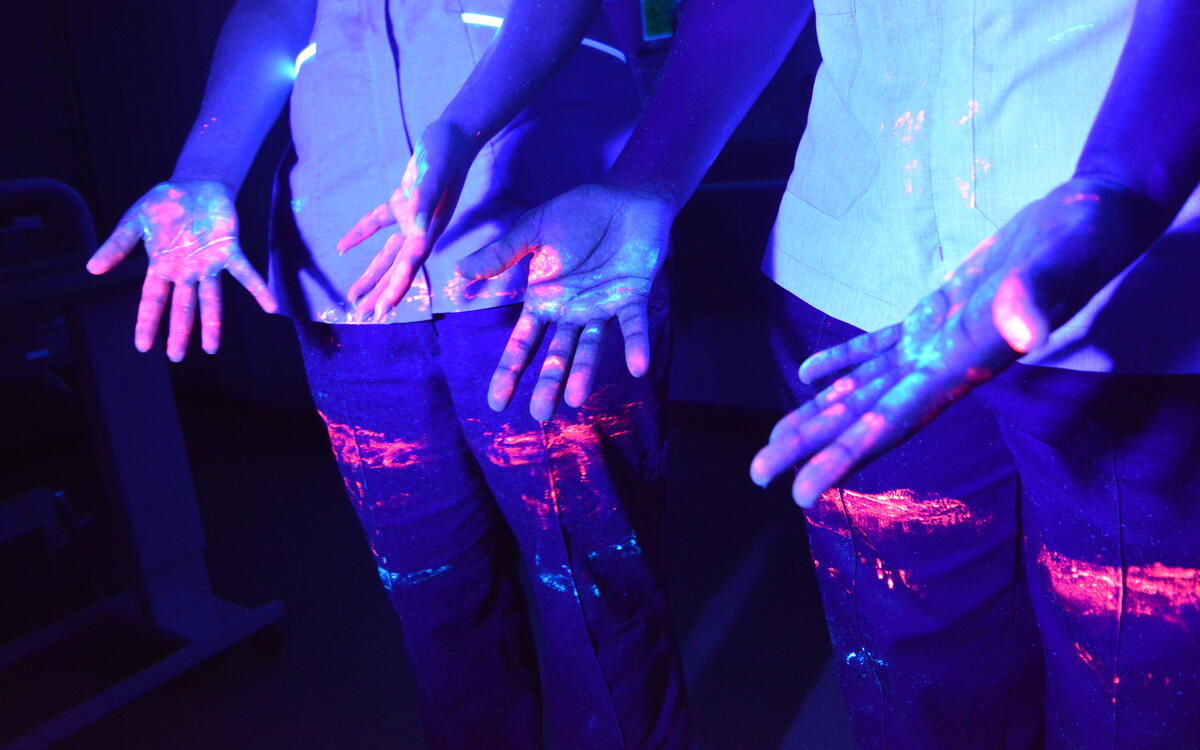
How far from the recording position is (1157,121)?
416mm

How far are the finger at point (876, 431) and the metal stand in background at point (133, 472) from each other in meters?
1.46

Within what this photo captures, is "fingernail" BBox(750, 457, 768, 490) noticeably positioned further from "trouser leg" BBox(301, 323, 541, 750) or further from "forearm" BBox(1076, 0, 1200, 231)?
"trouser leg" BBox(301, 323, 541, 750)

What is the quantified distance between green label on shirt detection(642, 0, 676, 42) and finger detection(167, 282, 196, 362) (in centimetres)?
197

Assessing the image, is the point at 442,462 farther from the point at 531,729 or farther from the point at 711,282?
the point at 711,282

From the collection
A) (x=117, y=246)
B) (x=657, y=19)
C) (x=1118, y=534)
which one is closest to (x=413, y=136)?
(x=117, y=246)

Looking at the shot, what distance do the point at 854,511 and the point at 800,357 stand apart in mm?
134

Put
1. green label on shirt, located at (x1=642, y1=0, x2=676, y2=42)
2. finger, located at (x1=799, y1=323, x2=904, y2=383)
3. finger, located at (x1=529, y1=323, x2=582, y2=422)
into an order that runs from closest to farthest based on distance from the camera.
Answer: finger, located at (x1=799, y1=323, x2=904, y2=383) → finger, located at (x1=529, y1=323, x2=582, y2=422) → green label on shirt, located at (x1=642, y1=0, x2=676, y2=42)

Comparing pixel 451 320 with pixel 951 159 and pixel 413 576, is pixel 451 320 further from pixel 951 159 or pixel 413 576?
pixel 951 159

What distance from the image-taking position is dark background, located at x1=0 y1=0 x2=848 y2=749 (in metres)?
1.49

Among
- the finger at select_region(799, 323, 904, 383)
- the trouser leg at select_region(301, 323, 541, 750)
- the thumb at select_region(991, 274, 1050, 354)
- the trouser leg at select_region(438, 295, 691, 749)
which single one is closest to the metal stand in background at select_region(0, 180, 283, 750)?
the trouser leg at select_region(301, 323, 541, 750)

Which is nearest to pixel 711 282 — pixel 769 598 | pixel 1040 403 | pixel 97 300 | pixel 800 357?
pixel 769 598

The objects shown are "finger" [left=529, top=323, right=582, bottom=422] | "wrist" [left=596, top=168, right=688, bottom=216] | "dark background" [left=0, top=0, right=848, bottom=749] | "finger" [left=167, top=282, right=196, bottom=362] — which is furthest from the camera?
"dark background" [left=0, top=0, right=848, bottom=749]

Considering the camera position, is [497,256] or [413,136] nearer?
[497,256]

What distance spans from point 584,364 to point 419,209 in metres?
0.18
